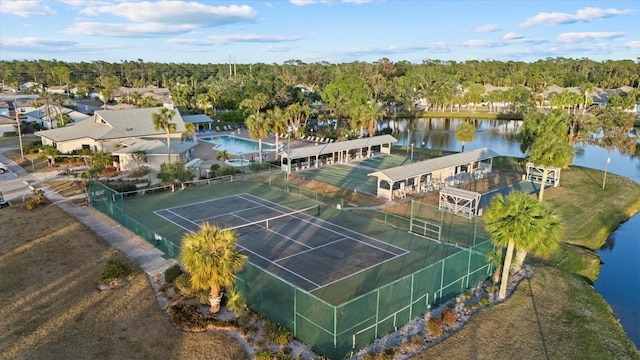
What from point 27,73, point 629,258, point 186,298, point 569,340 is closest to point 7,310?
point 186,298

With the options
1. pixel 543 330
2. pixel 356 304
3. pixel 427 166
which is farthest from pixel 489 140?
pixel 356 304

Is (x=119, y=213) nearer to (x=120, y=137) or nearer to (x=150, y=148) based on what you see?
(x=150, y=148)

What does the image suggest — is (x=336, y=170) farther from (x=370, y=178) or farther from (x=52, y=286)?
(x=52, y=286)

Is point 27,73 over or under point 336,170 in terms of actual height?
over

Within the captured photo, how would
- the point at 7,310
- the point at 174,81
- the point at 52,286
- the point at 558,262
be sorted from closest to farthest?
the point at 7,310, the point at 52,286, the point at 558,262, the point at 174,81

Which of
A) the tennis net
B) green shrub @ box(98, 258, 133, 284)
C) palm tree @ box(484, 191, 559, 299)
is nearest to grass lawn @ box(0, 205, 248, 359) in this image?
green shrub @ box(98, 258, 133, 284)

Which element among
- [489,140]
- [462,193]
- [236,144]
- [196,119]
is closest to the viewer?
[462,193]
